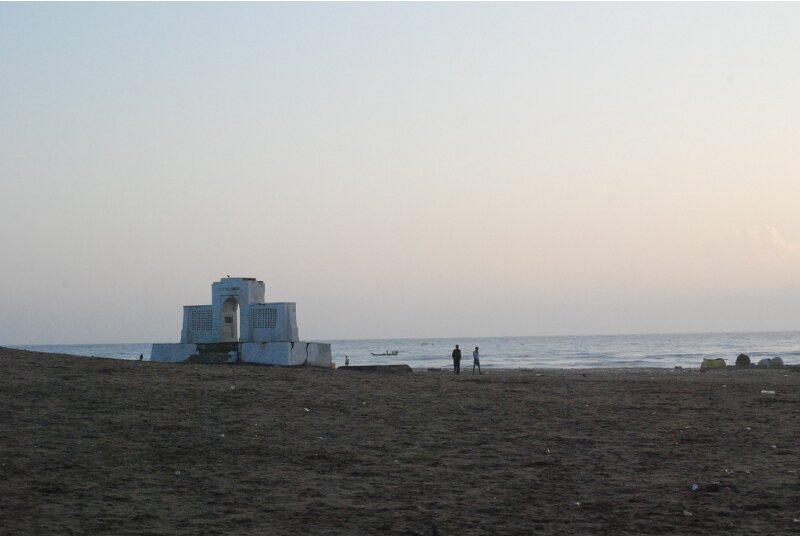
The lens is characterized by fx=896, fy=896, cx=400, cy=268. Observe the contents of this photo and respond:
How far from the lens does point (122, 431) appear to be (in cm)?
1554

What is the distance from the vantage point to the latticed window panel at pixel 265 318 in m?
37.8

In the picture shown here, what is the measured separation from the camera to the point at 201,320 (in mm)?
39500

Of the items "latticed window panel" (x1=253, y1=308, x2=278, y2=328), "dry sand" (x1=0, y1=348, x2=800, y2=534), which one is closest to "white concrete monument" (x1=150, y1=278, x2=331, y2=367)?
"latticed window panel" (x1=253, y1=308, x2=278, y2=328)

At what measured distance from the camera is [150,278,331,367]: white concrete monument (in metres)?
36.8

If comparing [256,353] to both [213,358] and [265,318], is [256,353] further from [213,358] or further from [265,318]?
[213,358]

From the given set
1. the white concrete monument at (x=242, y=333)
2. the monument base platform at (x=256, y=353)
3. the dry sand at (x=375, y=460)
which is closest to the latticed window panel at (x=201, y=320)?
the white concrete monument at (x=242, y=333)

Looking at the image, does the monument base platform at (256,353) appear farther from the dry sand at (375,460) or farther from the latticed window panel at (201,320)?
the dry sand at (375,460)

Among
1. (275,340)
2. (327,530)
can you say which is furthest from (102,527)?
(275,340)

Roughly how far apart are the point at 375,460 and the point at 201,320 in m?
26.5

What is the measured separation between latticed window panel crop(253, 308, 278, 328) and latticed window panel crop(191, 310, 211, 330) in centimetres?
239

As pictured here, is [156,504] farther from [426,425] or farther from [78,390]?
[78,390]

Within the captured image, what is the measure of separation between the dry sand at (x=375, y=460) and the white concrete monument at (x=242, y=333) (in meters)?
13.5

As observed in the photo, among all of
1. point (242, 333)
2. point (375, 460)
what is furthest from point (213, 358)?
point (375, 460)

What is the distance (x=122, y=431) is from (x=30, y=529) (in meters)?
5.93
